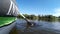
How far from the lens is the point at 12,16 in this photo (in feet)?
37.4

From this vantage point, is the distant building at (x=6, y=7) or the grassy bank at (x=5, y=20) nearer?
the grassy bank at (x=5, y=20)

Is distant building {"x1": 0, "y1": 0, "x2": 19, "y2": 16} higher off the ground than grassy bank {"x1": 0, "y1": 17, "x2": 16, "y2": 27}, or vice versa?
distant building {"x1": 0, "y1": 0, "x2": 19, "y2": 16}

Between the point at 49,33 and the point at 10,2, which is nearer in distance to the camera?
the point at 10,2

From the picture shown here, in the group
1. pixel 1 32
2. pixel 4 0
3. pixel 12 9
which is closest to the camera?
pixel 1 32

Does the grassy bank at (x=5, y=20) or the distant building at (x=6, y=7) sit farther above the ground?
the distant building at (x=6, y=7)

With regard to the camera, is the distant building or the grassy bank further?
the distant building

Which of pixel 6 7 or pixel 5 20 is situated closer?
pixel 5 20

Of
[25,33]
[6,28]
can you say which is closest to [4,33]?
[6,28]

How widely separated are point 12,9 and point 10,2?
0.63 m

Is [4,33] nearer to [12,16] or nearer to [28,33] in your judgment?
[12,16]

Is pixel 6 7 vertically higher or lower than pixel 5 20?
higher

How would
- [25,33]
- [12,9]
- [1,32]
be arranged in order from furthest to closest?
[25,33], [12,9], [1,32]

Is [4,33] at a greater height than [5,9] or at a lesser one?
lesser

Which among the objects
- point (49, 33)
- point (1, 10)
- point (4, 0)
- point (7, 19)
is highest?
point (4, 0)
